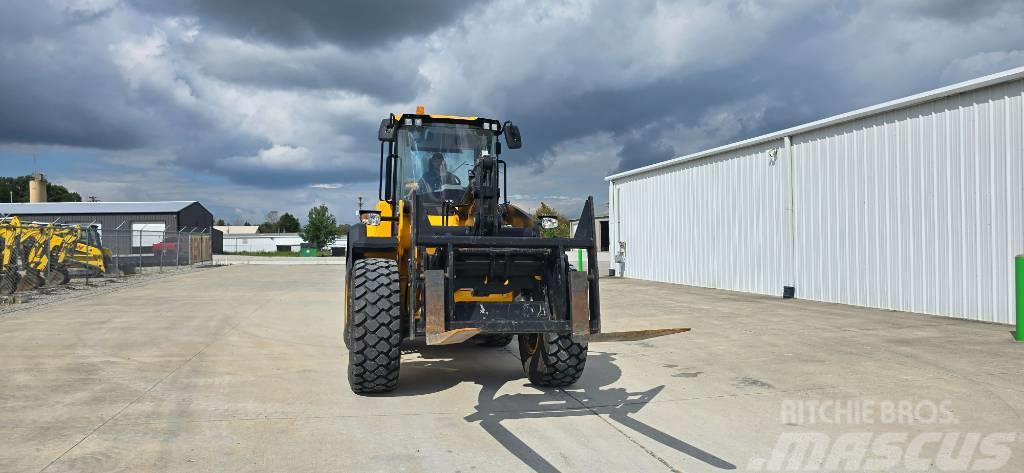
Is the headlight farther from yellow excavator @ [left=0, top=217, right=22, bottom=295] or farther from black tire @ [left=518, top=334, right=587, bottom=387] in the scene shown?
yellow excavator @ [left=0, top=217, right=22, bottom=295]

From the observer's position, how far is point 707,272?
20953mm

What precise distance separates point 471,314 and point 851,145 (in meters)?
12.4

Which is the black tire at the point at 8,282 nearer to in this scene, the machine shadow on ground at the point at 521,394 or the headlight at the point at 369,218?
the machine shadow on ground at the point at 521,394

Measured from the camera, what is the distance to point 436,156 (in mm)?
8008

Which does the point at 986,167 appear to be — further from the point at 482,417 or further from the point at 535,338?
the point at 482,417

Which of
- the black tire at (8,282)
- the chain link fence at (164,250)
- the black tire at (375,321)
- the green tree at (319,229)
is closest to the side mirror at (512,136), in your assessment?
the black tire at (375,321)

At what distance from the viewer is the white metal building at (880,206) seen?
38.7 feet

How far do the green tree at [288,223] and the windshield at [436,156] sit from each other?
11558 cm

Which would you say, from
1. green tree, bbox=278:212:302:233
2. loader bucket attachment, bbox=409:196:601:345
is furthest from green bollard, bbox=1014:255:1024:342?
green tree, bbox=278:212:302:233

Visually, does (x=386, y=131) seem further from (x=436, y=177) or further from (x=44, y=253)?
(x=44, y=253)

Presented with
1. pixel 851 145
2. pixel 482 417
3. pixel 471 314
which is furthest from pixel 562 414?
pixel 851 145

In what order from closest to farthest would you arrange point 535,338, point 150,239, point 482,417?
point 482,417, point 535,338, point 150,239

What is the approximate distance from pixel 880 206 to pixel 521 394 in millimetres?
10954

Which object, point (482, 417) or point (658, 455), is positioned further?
point (482, 417)
